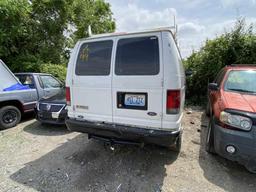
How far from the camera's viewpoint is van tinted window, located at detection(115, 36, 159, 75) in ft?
8.81

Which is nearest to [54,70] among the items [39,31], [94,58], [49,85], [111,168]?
[39,31]

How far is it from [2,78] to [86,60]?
3.41m

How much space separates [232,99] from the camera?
3211 millimetres

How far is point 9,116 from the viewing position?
17.7ft

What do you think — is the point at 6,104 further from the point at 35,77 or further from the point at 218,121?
the point at 218,121

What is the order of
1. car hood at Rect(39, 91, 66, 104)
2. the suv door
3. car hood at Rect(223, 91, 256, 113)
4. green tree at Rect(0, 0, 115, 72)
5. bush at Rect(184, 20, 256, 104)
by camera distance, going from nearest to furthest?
car hood at Rect(223, 91, 256, 113)
car hood at Rect(39, 91, 66, 104)
the suv door
bush at Rect(184, 20, 256, 104)
green tree at Rect(0, 0, 115, 72)

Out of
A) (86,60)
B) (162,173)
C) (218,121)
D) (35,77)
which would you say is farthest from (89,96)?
(35,77)

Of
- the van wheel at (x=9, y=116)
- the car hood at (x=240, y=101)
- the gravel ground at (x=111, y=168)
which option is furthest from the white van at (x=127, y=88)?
the van wheel at (x=9, y=116)

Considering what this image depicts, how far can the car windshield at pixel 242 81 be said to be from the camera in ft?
12.1

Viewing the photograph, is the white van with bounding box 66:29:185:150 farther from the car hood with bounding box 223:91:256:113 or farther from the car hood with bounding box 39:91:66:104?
the car hood with bounding box 39:91:66:104

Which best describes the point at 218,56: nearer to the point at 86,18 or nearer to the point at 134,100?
the point at 134,100

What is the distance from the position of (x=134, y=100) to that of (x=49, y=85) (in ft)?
15.6

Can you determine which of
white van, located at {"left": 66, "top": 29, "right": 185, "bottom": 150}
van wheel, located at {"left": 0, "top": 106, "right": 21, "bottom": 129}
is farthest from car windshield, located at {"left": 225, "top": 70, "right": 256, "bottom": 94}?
van wheel, located at {"left": 0, "top": 106, "right": 21, "bottom": 129}

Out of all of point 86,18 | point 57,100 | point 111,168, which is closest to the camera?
point 111,168
